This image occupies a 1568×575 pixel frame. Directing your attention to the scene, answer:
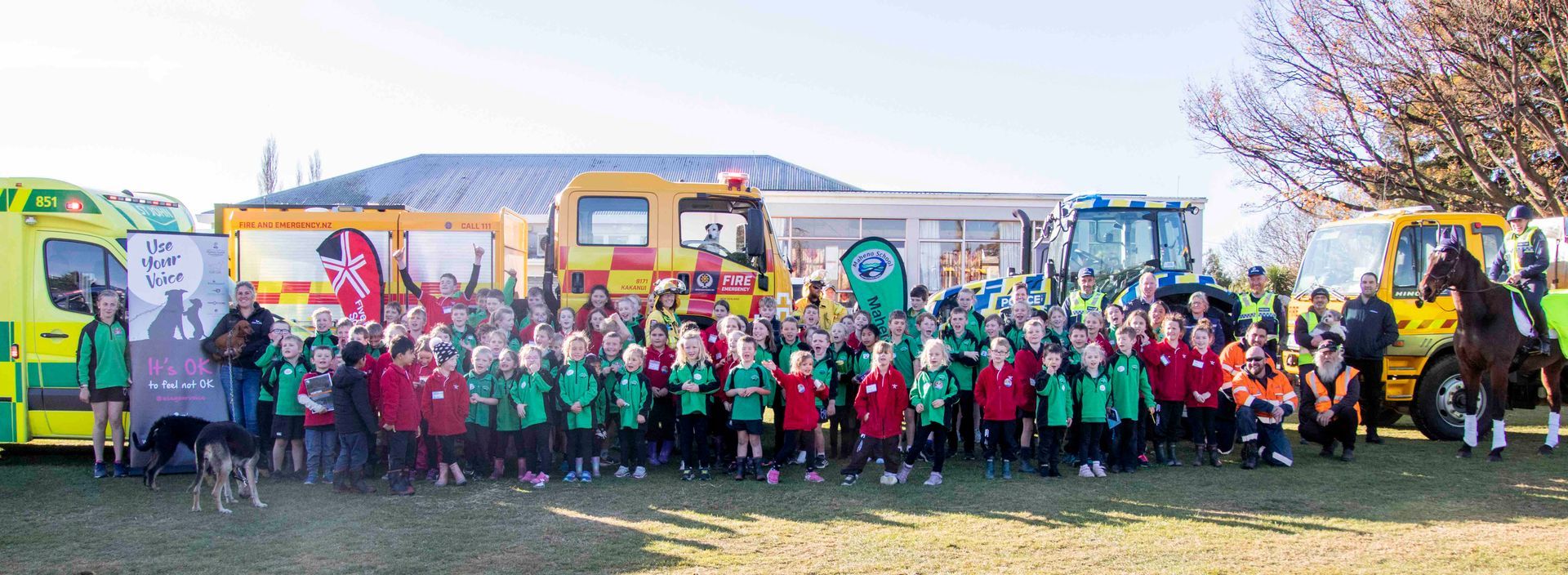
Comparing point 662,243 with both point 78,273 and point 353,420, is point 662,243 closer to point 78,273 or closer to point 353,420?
point 353,420

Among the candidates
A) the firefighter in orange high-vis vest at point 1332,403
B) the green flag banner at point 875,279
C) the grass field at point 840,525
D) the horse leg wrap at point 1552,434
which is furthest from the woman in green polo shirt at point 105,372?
the horse leg wrap at point 1552,434

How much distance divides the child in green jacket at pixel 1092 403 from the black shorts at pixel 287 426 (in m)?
5.97

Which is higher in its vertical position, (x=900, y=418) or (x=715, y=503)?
(x=900, y=418)

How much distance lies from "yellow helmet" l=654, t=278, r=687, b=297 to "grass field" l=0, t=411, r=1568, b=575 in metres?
1.92

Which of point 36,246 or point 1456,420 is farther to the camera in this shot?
point 1456,420

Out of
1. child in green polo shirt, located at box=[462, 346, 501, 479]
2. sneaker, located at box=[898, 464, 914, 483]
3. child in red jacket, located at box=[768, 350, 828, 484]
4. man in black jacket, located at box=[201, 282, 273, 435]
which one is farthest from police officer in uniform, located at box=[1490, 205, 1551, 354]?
man in black jacket, located at box=[201, 282, 273, 435]

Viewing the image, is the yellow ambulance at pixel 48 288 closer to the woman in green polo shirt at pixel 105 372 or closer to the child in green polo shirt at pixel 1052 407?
the woman in green polo shirt at pixel 105 372

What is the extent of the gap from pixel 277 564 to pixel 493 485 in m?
2.33

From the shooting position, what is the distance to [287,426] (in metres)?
7.83

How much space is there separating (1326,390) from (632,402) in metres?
5.95

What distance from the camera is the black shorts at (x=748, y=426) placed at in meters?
7.93

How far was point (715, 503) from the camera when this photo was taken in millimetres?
7055

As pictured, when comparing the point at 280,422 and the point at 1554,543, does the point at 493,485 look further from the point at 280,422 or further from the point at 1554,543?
the point at 1554,543

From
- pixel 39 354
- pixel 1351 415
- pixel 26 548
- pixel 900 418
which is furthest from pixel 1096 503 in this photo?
pixel 39 354
